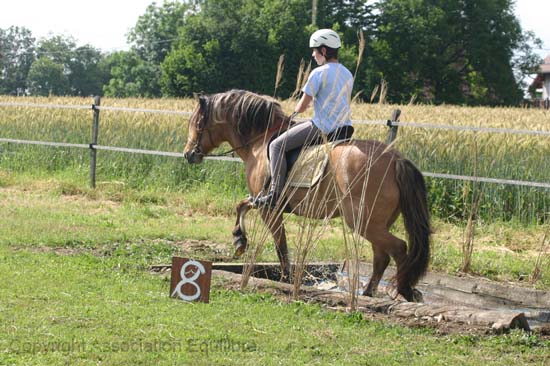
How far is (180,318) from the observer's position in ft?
21.0

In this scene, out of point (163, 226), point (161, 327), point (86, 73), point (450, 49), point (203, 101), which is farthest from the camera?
point (86, 73)

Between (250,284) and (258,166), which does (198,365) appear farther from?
(258,166)

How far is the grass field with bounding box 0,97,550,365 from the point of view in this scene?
5.75 metres

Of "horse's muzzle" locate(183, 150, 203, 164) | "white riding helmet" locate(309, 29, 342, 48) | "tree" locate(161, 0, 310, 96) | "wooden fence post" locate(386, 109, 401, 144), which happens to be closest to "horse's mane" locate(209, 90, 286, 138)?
"horse's muzzle" locate(183, 150, 203, 164)

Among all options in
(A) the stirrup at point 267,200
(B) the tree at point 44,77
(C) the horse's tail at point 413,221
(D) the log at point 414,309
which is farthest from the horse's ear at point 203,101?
(B) the tree at point 44,77

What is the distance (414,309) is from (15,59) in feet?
304

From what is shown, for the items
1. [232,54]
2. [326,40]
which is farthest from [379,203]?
[232,54]

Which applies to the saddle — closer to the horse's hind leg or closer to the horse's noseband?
the horse's hind leg

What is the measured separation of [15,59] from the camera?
9431 centimetres

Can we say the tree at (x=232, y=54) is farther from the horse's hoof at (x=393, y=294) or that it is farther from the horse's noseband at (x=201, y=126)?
the horse's hoof at (x=393, y=294)

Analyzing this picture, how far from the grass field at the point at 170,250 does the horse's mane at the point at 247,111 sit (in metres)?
1.52

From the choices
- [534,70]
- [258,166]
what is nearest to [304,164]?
[258,166]

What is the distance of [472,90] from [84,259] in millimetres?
52667

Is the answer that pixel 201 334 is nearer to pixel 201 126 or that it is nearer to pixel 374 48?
pixel 201 126
